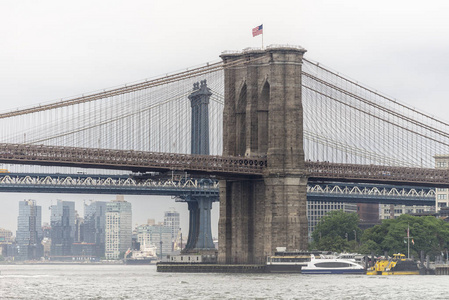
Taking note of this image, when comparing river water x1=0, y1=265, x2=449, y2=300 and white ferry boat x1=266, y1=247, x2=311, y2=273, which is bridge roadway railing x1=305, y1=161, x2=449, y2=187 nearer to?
white ferry boat x1=266, y1=247, x2=311, y2=273

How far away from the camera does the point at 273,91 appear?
482 ft

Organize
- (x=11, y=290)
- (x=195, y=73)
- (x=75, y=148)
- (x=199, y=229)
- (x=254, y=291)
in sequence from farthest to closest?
1. (x=199, y=229)
2. (x=195, y=73)
3. (x=75, y=148)
4. (x=11, y=290)
5. (x=254, y=291)

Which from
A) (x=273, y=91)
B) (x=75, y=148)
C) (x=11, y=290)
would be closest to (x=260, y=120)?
(x=273, y=91)

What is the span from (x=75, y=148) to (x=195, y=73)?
17921 mm

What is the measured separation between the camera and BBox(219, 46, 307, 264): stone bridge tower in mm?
146000

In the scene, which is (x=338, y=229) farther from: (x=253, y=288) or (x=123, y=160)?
(x=253, y=288)

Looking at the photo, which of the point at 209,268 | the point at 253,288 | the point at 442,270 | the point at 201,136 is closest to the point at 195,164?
the point at 209,268

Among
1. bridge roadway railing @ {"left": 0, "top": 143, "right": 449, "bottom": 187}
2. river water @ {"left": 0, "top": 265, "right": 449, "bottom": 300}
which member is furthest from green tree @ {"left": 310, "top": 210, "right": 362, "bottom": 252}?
river water @ {"left": 0, "top": 265, "right": 449, "bottom": 300}

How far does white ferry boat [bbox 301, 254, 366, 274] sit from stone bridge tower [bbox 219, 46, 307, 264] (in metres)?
4.55

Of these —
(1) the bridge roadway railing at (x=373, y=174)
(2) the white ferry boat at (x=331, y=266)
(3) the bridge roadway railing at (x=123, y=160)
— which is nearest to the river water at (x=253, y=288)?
(2) the white ferry boat at (x=331, y=266)

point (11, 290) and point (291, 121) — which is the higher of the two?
point (291, 121)

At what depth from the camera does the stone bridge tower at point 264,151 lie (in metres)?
146

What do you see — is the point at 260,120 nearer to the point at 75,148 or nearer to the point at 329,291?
the point at 75,148

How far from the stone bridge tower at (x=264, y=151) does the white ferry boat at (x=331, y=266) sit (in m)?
4.55
